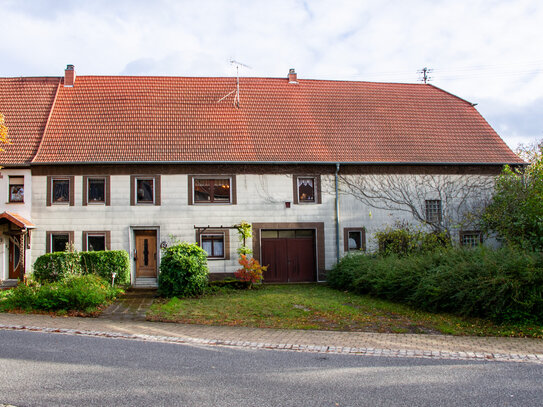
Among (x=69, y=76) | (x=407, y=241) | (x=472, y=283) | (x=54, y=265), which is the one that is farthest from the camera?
(x=69, y=76)

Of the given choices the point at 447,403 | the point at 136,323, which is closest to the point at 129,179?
the point at 136,323

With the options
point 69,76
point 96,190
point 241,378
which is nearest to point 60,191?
point 96,190

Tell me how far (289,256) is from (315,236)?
4.51 ft

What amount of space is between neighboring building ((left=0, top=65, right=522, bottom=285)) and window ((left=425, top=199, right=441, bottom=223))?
0.06 m

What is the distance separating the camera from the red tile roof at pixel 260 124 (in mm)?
20219

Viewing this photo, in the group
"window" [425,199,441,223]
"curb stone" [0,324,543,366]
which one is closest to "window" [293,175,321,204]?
"window" [425,199,441,223]

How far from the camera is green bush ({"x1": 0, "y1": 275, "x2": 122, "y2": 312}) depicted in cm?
1309

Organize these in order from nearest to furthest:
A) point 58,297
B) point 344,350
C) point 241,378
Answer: point 241,378
point 344,350
point 58,297

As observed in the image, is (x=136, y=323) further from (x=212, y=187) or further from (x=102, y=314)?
(x=212, y=187)

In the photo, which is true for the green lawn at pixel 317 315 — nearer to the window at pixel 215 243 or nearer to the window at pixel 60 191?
the window at pixel 215 243

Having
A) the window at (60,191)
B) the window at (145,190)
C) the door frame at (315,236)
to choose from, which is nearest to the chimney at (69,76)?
the window at (60,191)

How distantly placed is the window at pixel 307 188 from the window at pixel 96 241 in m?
7.96

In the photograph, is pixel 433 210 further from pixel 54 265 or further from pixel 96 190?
pixel 54 265

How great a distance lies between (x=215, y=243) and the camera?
65.8ft
